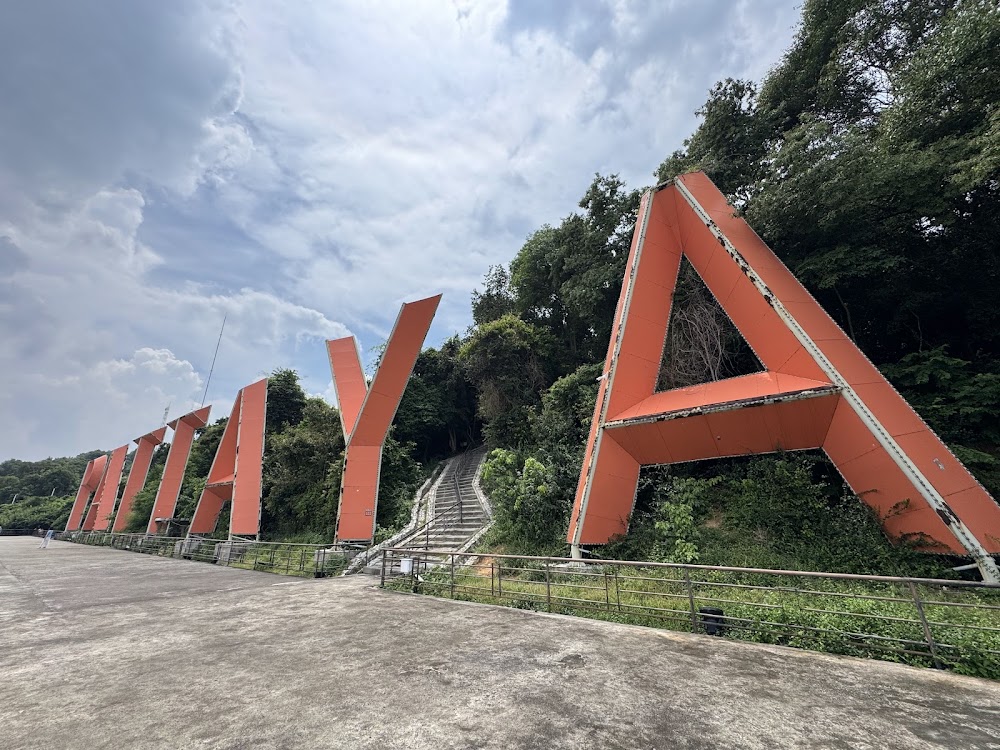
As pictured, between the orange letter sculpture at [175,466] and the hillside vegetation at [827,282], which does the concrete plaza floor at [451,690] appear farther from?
the orange letter sculpture at [175,466]

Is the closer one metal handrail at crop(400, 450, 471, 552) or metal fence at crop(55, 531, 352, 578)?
metal fence at crop(55, 531, 352, 578)

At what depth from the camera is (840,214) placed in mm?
9047

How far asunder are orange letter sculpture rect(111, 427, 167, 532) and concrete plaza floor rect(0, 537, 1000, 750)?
83.9ft

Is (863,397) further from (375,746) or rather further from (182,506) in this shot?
(182,506)

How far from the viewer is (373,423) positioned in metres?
12.0

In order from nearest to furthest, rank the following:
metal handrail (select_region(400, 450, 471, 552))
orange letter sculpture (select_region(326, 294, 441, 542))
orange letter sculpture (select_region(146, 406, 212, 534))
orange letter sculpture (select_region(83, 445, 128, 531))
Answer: orange letter sculpture (select_region(326, 294, 441, 542)), metal handrail (select_region(400, 450, 471, 552)), orange letter sculpture (select_region(146, 406, 212, 534)), orange letter sculpture (select_region(83, 445, 128, 531))

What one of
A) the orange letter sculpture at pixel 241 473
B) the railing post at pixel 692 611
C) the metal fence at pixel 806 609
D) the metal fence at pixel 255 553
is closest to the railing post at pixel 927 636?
the metal fence at pixel 806 609

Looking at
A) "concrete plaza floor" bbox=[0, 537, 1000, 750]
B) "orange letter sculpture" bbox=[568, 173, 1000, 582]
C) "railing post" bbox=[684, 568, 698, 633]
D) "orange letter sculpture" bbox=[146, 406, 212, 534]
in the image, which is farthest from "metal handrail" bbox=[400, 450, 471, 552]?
"orange letter sculpture" bbox=[146, 406, 212, 534]

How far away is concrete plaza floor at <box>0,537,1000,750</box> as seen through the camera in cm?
262

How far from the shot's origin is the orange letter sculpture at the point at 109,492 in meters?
27.3

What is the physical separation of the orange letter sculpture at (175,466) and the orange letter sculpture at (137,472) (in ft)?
19.4

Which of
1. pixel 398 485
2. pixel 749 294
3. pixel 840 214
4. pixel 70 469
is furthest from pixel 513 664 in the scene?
pixel 70 469

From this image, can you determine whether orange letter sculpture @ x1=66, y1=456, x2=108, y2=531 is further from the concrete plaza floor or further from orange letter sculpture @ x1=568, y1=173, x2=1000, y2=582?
orange letter sculpture @ x1=568, y1=173, x2=1000, y2=582

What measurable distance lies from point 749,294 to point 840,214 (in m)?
3.44
